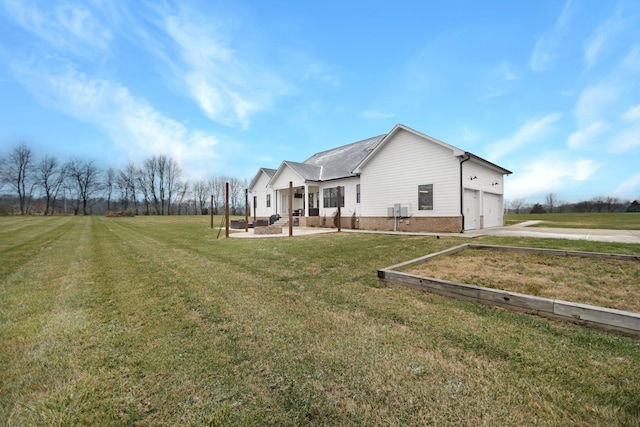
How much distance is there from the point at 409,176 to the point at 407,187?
2.13ft

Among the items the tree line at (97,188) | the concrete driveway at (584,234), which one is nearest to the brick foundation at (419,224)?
the concrete driveway at (584,234)

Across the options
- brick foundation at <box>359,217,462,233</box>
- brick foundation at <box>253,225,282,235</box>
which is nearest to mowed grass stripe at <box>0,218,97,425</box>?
brick foundation at <box>253,225,282,235</box>

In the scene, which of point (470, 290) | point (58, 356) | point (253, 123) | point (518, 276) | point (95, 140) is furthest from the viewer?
point (95, 140)

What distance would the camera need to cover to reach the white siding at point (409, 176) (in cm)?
1316

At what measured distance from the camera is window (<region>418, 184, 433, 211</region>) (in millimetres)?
13852

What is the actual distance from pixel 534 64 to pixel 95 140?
38027mm

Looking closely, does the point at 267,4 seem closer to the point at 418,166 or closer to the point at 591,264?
the point at 418,166

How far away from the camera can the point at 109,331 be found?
9.93ft

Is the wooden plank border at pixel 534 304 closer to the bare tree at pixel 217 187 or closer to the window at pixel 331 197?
the window at pixel 331 197

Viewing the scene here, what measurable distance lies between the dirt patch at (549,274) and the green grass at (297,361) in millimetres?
1080

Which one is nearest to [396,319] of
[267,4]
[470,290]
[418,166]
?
[470,290]

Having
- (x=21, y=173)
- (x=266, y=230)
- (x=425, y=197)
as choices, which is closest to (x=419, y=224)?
(x=425, y=197)

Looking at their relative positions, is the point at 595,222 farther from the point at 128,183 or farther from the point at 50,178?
the point at 50,178

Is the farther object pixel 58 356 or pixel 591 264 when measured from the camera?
pixel 591 264
